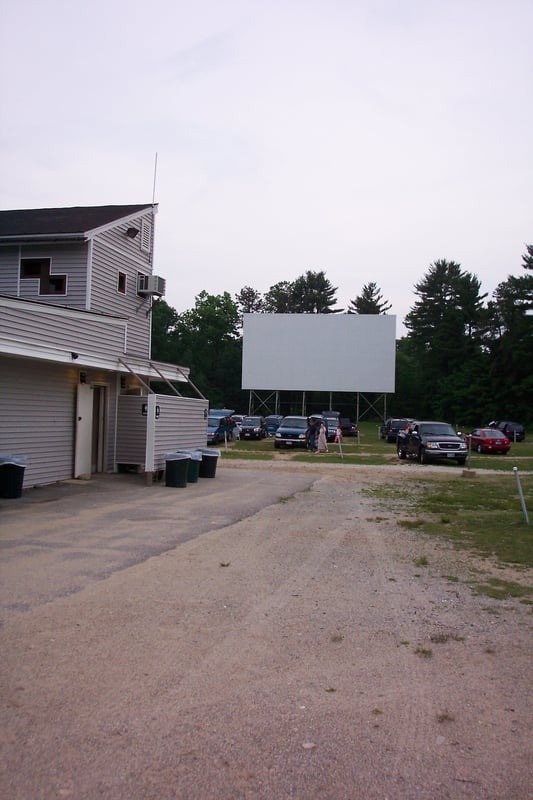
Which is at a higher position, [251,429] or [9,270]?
[9,270]

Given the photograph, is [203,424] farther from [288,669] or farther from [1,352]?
[288,669]

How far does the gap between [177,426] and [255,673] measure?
1333cm

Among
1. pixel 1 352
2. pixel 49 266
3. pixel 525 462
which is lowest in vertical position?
pixel 525 462

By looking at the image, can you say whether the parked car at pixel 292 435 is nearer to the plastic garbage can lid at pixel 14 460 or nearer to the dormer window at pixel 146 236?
the dormer window at pixel 146 236

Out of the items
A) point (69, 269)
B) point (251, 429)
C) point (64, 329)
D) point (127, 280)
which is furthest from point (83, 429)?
point (251, 429)

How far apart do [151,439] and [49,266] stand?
6438 mm

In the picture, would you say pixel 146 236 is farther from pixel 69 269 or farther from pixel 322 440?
pixel 322 440

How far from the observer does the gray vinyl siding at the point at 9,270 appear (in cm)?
1942

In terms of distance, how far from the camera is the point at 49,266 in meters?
19.1

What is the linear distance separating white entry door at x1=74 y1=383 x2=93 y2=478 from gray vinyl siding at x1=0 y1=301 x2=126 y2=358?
122 cm

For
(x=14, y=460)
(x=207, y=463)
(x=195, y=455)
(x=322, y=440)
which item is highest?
(x=14, y=460)

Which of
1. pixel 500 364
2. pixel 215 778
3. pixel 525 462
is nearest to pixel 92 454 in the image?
pixel 215 778

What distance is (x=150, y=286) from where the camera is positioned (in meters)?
21.8

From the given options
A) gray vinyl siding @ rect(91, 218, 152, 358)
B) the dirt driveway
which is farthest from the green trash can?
the dirt driveway
